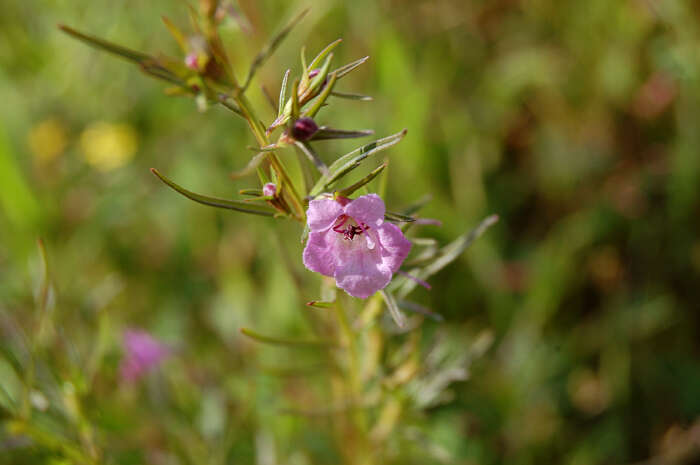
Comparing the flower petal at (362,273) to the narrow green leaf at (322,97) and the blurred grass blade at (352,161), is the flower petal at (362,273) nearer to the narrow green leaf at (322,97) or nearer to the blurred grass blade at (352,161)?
the blurred grass blade at (352,161)

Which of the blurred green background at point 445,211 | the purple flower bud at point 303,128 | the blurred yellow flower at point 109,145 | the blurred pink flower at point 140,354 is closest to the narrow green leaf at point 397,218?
the purple flower bud at point 303,128

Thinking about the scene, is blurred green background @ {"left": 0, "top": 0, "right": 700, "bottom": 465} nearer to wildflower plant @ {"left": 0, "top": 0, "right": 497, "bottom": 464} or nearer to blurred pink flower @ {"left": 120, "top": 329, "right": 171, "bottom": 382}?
blurred pink flower @ {"left": 120, "top": 329, "right": 171, "bottom": 382}

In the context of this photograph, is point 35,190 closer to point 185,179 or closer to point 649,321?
point 185,179

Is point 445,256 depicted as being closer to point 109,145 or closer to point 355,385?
point 355,385

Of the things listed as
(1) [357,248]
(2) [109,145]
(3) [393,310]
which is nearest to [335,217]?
(1) [357,248]

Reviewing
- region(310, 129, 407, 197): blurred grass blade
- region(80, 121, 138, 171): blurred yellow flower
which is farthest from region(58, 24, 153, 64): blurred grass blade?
region(80, 121, 138, 171): blurred yellow flower

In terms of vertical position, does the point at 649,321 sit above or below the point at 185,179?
below

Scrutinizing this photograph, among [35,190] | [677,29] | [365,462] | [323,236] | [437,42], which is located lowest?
[365,462]

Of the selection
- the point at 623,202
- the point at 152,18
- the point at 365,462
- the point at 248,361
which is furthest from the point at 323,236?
the point at 152,18

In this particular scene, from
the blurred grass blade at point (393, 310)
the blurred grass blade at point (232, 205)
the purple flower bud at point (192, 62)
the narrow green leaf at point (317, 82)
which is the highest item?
the purple flower bud at point (192, 62)
